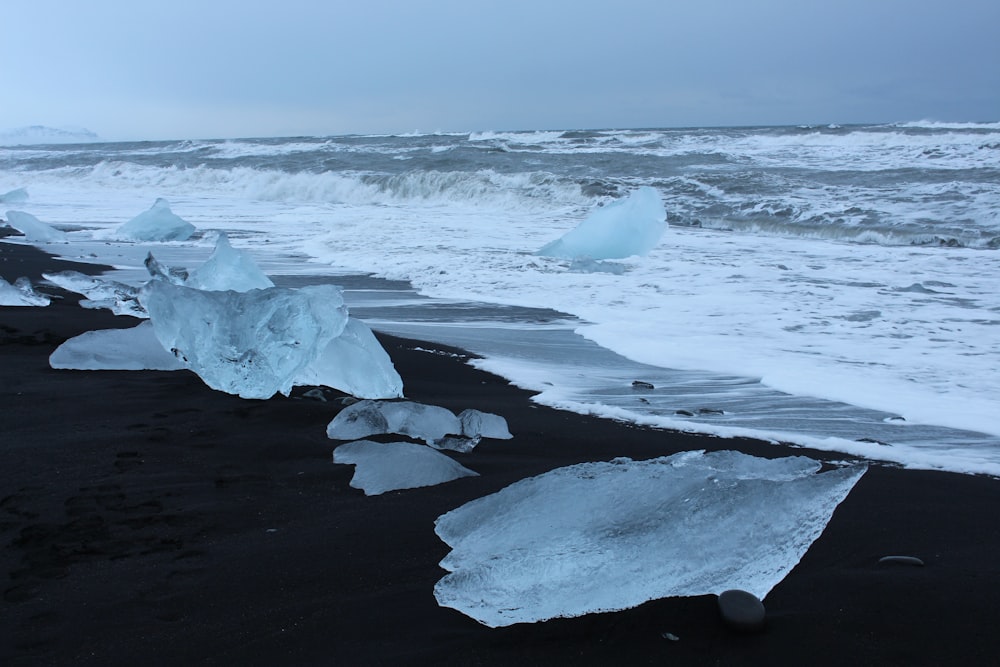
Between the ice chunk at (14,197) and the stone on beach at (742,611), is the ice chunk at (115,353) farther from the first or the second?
the ice chunk at (14,197)

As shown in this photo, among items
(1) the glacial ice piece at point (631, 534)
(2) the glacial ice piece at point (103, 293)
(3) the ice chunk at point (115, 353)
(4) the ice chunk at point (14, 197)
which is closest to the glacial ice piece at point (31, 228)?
(2) the glacial ice piece at point (103, 293)

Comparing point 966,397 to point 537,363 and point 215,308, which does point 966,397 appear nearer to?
point 537,363

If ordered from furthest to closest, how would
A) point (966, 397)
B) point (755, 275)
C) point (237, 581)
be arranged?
point (755, 275)
point (966, 397)
point (237, 581)

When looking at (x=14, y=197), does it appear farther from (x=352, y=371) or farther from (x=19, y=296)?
(x=352, y=371)

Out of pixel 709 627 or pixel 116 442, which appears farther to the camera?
pixel 116 442

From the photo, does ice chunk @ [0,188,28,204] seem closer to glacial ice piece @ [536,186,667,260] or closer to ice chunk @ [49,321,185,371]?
glacial ice piece @ [536,186,667,260]

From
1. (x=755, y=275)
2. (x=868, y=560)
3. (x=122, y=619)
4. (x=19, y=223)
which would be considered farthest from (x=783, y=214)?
(x=122, y=619)

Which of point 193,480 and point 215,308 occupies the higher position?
point 215,308

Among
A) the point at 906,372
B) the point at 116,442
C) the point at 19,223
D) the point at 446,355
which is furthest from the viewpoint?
the point at 19,223

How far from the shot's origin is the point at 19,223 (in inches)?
352

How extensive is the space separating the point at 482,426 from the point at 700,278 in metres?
4.62

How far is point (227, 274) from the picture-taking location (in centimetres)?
446

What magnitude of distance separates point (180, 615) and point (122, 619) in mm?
104

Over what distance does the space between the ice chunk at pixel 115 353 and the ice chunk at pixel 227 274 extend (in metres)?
0.84
